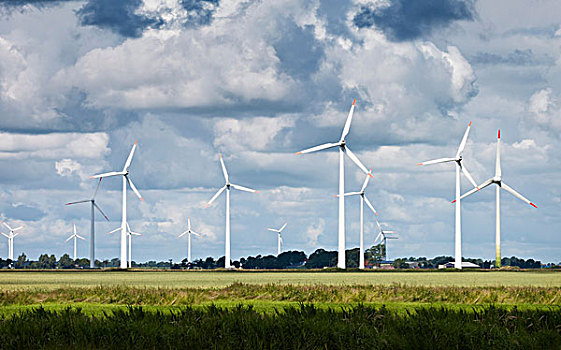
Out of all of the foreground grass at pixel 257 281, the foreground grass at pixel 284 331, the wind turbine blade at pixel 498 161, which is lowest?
the foreground grass at pixel 257 281

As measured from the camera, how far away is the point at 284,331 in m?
32.8

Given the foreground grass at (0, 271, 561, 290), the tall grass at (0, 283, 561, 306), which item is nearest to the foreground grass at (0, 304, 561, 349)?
the tall grass at (0, 283, 561, 306)

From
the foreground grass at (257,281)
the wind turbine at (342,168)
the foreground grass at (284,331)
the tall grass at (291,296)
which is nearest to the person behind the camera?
the foreground grass at (284,331)

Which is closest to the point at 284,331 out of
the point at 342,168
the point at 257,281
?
the point at 257,281

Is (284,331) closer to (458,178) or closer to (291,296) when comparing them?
(291,296)

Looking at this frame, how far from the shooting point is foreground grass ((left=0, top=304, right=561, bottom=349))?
1246 inches

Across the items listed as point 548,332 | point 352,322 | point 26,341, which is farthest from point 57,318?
point 548,332

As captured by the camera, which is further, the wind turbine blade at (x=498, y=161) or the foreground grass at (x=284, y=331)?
the wind turbine blade at (x=498, y=161)

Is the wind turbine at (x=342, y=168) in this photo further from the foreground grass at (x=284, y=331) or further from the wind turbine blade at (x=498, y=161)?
the foreground grass at (x=284, y=331)

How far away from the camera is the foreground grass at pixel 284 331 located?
31.6 meters

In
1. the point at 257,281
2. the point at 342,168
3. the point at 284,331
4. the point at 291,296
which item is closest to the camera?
the point at 284,331

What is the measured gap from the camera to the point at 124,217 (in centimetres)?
19350

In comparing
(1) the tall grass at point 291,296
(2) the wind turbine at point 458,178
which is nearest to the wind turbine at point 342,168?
(2) the wind turbine at point 458,178

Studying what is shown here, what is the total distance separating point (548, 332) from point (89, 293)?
3122cm
